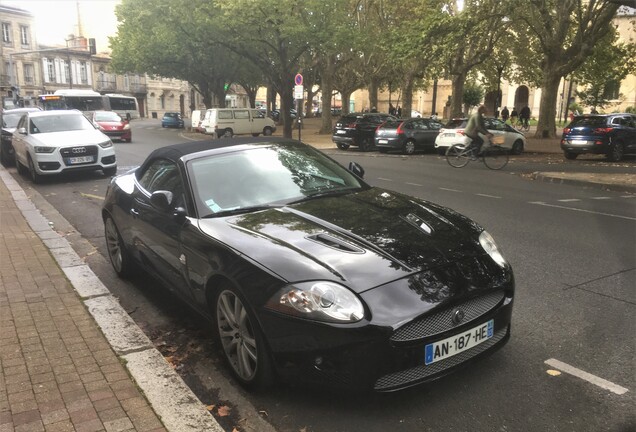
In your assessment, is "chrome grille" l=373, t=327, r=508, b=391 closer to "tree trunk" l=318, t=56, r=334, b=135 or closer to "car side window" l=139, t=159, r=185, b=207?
"car side window" l=139, t=159, r=185, b=207

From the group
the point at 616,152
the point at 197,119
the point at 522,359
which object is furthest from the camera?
the point at 197,119

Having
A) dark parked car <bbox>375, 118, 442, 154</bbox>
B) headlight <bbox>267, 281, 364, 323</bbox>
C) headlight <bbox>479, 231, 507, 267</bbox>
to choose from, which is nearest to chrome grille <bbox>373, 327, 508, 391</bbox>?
headlight <bbox>267, 281, 364, 323</bbox>

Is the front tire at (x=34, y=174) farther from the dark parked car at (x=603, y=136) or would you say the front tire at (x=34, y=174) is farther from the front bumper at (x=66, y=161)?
the dark parked car at (x=603, y=136)

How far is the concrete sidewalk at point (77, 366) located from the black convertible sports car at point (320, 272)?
1.50 ft

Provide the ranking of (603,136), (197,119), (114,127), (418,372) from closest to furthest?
(418,372), (603,136), (114,127), (197,119)

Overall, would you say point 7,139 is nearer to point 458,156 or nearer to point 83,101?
point 458,156

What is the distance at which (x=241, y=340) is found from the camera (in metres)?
3.26

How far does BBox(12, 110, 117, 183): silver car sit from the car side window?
8617 millimetres

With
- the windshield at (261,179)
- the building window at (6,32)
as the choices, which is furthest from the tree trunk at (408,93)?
the building window at (6,32)

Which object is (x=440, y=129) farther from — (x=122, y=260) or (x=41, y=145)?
(x=122, y=260)

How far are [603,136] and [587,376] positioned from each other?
55.4 feet

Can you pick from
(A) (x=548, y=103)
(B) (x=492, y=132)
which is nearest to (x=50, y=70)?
(A) (x=548, y=103)

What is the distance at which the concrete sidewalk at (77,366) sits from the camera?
2883 millimetres

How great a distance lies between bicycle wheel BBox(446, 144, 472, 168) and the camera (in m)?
16.2
